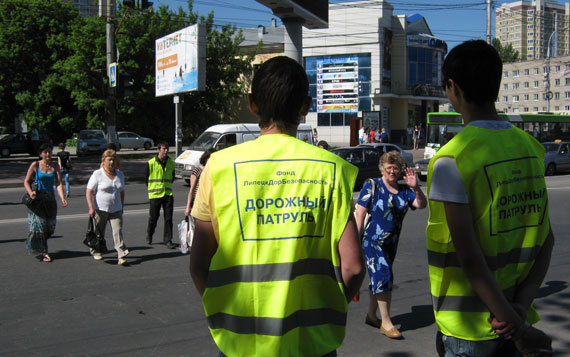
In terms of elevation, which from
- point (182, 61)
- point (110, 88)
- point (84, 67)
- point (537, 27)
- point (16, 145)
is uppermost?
point (537, 27)

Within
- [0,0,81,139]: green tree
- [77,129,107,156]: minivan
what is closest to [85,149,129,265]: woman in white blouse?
[77,129,107,156]: minivan

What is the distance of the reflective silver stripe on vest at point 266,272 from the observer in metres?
1.84

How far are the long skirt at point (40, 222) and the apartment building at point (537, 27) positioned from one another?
9421cm

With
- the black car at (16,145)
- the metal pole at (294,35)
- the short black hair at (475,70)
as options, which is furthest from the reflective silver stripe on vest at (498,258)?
the black car at (16,145)

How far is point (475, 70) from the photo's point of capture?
78.7 inches

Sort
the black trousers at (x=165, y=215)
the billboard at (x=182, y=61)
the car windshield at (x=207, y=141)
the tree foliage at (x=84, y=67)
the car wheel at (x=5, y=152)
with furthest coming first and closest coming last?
the tree foliage at (x=84, y=67)
the car wheel at (x=5, y=152)
the billboard at (x=182, y=61)
the car windshield at (x=207, y=141)
the black trousers at (x=165, y=215)

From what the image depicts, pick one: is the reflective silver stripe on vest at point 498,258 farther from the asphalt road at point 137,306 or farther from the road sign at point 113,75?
the road sign at point 113,75

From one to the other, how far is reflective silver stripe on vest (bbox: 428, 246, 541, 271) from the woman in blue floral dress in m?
2.82

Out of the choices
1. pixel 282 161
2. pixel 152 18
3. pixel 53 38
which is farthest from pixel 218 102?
pixel 282 161

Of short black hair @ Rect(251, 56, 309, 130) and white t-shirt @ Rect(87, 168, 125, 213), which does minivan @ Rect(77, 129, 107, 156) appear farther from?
short black hair @ Rect(251, 56, 309, 130)

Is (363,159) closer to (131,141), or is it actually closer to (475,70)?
(475,70)

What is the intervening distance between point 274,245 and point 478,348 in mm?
838

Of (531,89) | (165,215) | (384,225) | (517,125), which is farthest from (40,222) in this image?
(531,89)

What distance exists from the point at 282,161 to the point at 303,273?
0.40 meters
